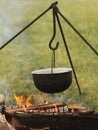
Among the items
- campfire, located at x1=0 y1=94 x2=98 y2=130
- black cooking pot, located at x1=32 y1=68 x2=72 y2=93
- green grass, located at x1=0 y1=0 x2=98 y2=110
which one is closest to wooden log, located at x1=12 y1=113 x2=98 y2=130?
campfire, located at x1=0 y1=94 x2=98 y2=130

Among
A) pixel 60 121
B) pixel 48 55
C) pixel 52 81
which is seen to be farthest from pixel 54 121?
pixel 48 55

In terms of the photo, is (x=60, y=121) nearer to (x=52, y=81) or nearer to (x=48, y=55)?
(x=52, y=81)

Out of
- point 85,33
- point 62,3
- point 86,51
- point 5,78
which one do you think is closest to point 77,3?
point 62,3

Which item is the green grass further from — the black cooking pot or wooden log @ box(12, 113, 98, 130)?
the black cooking pot

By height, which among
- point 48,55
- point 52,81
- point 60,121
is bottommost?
point 60,121

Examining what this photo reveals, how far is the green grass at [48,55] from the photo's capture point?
937cm

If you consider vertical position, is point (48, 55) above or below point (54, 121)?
above

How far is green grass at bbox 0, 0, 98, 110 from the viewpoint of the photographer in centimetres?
937

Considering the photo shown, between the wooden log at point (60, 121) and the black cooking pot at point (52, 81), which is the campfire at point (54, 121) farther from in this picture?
the black cooking pot at point (52, 81)

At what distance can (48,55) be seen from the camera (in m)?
12.9

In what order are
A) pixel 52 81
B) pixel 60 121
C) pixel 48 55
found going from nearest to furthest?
pixel 52 81
pixel 60 121
pixel 48 55

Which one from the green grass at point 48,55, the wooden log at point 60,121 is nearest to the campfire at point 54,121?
the wooden log at point 60,121

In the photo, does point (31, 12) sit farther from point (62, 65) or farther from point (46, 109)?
point (46, 109)

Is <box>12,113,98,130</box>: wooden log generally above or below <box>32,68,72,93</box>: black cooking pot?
below
